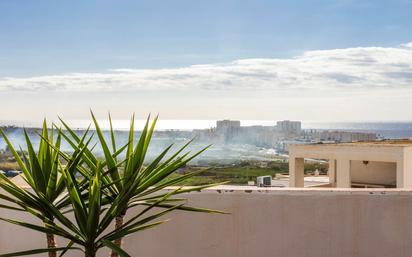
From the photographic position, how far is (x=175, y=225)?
341cm

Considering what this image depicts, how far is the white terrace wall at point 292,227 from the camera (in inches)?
134

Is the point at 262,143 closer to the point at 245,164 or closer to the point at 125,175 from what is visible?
the point at 245,164

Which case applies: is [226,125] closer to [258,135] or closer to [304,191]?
[258,135]

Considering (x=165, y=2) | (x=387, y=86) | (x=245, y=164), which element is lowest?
(x=245, y=164)

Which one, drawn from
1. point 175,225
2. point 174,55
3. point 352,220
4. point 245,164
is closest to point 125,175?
point 175,225

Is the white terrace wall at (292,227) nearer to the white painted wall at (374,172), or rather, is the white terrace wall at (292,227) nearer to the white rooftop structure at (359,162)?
the white rooftop structure at (359,162)

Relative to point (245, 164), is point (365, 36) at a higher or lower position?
higher

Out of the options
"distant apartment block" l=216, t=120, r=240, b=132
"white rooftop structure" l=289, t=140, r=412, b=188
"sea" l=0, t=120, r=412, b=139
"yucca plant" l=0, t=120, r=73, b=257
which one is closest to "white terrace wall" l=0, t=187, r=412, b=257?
"sea" l=0, t=120, r=412, b=139

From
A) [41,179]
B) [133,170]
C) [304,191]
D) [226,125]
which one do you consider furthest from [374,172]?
[226,125]

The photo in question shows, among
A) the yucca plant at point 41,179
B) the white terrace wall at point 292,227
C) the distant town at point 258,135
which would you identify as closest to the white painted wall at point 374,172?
the white terrace wall at point 292,227

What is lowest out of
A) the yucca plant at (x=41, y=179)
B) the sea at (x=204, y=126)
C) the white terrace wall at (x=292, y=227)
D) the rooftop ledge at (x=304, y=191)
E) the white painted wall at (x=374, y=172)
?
the white painted wall at (x=374, y=172)

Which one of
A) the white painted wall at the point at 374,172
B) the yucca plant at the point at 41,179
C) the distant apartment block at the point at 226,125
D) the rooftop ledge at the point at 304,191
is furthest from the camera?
the distant apartment block at the point at 226,125

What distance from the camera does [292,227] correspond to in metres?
3.42

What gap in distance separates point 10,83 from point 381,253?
96.8 m
